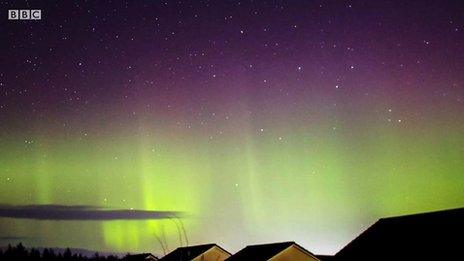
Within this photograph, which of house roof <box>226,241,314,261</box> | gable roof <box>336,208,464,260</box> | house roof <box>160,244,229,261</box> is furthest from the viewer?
house roof <box>160,244,229,261</box>

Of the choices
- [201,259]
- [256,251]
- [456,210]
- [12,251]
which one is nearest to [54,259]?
[12,251]

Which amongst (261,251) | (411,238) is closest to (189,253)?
(261,251)

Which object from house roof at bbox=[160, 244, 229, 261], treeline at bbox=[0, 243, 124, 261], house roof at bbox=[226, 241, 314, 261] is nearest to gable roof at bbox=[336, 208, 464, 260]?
house roof at bbox=[226, 241, 314, 261]

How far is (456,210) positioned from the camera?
21562 mm

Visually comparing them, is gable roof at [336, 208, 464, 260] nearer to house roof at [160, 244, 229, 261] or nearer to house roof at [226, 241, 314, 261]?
house roof at [226, 241, 314, 261]

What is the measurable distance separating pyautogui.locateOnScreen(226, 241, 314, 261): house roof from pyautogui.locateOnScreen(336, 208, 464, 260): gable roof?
4.05 metres

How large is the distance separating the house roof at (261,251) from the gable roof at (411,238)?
4.05 metres

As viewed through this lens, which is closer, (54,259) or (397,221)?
(397,221)

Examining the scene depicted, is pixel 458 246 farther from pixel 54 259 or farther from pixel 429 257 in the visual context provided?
pixel 54 259

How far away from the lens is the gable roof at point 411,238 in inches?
794

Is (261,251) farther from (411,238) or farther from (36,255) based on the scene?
(36,255)

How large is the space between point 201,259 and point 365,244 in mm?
14970

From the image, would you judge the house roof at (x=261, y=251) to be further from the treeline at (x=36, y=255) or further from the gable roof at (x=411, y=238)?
the treeline at (x=36, y=255)

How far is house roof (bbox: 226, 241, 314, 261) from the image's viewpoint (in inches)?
1134
